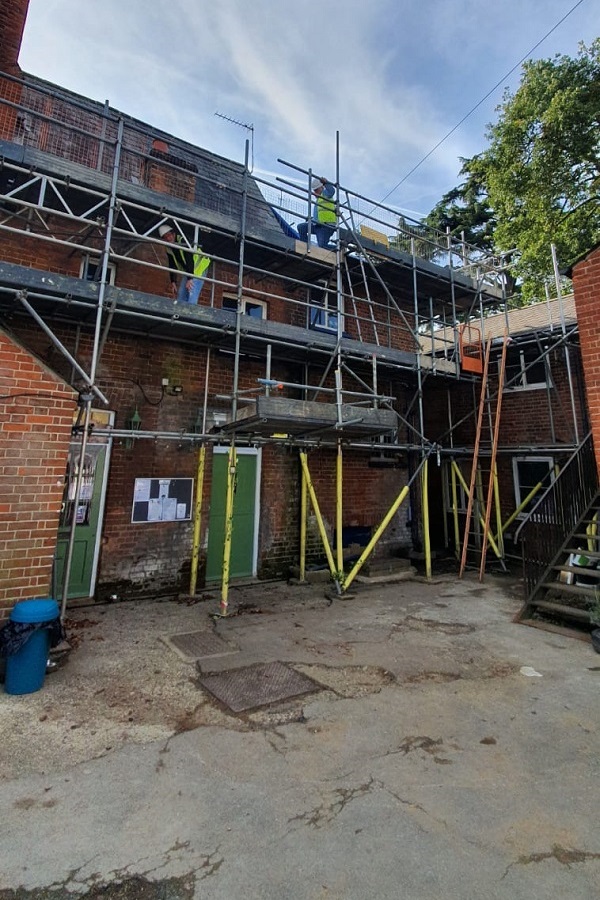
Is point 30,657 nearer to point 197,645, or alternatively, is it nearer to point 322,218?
point 197,645

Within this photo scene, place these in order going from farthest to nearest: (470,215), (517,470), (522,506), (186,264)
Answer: (470,215), (517,470), (522,506), (186,264)

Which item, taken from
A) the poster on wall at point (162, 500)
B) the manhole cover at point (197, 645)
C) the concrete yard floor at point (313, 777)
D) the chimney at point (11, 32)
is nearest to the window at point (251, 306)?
the poster on wall at point (162, 500)

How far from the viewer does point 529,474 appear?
35.5 ft

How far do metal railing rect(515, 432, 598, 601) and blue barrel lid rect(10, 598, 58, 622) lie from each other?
20.5 feet

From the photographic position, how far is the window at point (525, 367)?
35.2 ft

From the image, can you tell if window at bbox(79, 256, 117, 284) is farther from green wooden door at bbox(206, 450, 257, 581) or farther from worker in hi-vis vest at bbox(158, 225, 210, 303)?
green wooden door at bbox(206, 450, 257, 581)

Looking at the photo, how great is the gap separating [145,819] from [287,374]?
7.73 meters

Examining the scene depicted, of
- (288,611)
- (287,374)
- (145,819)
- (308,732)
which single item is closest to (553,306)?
(287,374)

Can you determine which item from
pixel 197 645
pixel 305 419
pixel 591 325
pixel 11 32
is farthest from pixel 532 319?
pixel 11 32

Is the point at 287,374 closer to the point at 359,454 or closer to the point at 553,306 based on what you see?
the point at 359,454

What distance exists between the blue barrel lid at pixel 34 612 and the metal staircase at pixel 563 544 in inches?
236

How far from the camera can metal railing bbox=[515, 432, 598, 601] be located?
21.9ft

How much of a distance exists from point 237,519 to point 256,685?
437 centimetres

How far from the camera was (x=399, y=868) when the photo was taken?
2.12 metres
